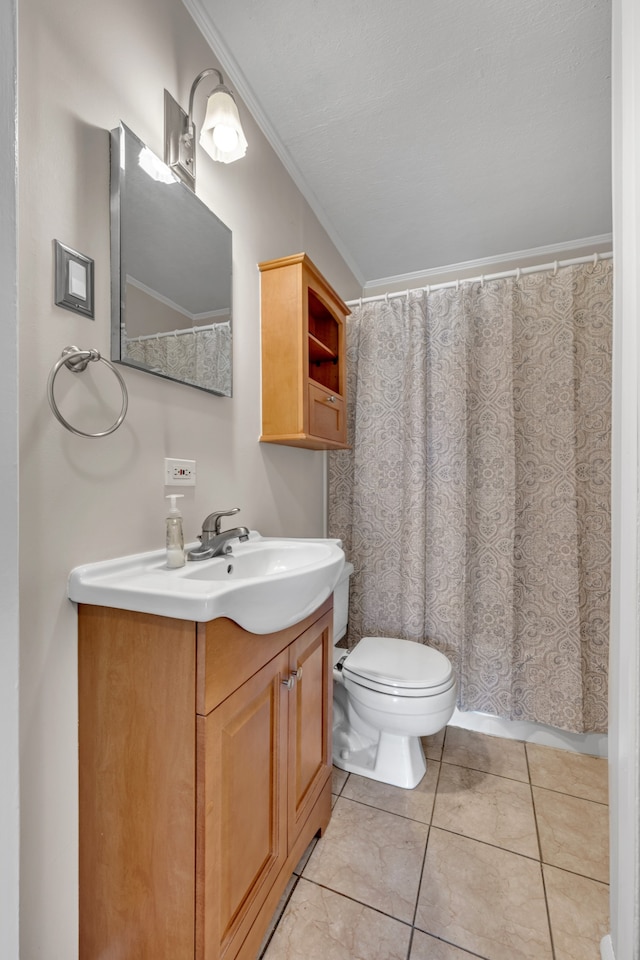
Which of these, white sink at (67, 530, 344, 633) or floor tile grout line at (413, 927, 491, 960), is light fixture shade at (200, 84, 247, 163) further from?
floor tile grout line at (413, 927, 491, 960)

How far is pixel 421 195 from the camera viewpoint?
1.86 metres

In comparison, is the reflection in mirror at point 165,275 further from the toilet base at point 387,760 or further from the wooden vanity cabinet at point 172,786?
the toilet base at point 387,760

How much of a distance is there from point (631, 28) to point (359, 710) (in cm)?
190

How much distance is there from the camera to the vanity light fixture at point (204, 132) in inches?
42.2

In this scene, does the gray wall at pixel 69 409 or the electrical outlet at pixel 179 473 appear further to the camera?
the electrical outlet at pixel 179 473

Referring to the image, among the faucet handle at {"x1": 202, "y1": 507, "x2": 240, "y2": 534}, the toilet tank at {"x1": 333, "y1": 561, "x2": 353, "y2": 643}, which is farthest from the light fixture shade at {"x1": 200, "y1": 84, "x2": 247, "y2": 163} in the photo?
the toilet tank at {"x1": 333, "y1": 561, "x2": 353, "y2": 643}

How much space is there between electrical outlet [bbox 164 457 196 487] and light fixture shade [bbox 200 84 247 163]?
0.87m

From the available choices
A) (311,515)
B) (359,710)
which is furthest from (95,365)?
(359,710)

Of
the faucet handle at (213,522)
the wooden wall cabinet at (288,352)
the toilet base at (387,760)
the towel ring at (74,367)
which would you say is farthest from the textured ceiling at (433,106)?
the toilet base at (387,760)

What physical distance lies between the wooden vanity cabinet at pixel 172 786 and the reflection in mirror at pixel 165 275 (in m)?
0.64

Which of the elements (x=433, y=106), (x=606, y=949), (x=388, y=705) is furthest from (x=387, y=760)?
(x=433, y=106)

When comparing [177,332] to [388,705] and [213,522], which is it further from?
[388,705]

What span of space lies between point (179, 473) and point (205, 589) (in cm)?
48

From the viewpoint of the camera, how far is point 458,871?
1179 millimetres
